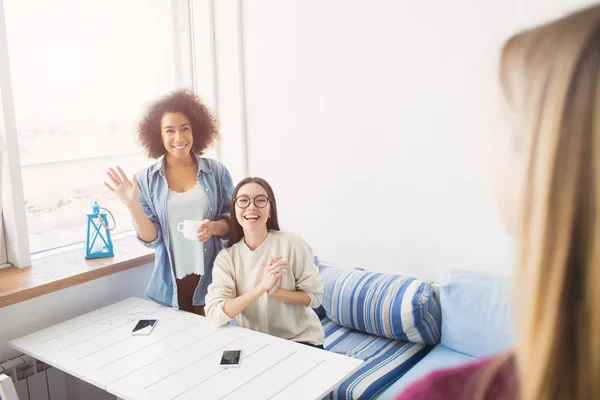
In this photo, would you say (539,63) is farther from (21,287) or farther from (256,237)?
(21,287)

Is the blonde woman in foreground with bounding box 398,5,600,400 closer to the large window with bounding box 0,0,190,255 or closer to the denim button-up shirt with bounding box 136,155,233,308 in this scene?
the denim button-up shirt with bounding box 136,155,233,308

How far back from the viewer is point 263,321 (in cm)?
211

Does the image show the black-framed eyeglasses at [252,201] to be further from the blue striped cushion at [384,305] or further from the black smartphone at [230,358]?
the blue striped cushion at [384,305]

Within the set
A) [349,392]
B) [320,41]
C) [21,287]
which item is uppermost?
[320,41]

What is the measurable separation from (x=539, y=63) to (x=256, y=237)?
5.53 ft

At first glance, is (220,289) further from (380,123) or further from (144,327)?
(380,123)

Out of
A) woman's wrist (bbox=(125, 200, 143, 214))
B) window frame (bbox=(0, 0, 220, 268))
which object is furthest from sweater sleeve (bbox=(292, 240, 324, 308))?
window frame (bbox=(0, 0, 220, 268))

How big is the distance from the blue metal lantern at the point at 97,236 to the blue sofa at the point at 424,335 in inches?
41.2

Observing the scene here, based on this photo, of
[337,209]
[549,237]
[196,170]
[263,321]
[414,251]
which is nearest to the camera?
[549,237]

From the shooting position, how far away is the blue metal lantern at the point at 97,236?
8.02 feet

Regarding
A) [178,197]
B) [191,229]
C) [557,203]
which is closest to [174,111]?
[178,197]

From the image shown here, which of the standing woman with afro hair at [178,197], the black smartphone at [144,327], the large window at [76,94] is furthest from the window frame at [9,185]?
the black smartphone at [144,327]

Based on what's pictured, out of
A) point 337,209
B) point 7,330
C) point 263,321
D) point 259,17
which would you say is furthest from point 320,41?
point 7,330

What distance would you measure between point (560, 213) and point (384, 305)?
2097 millimetres
